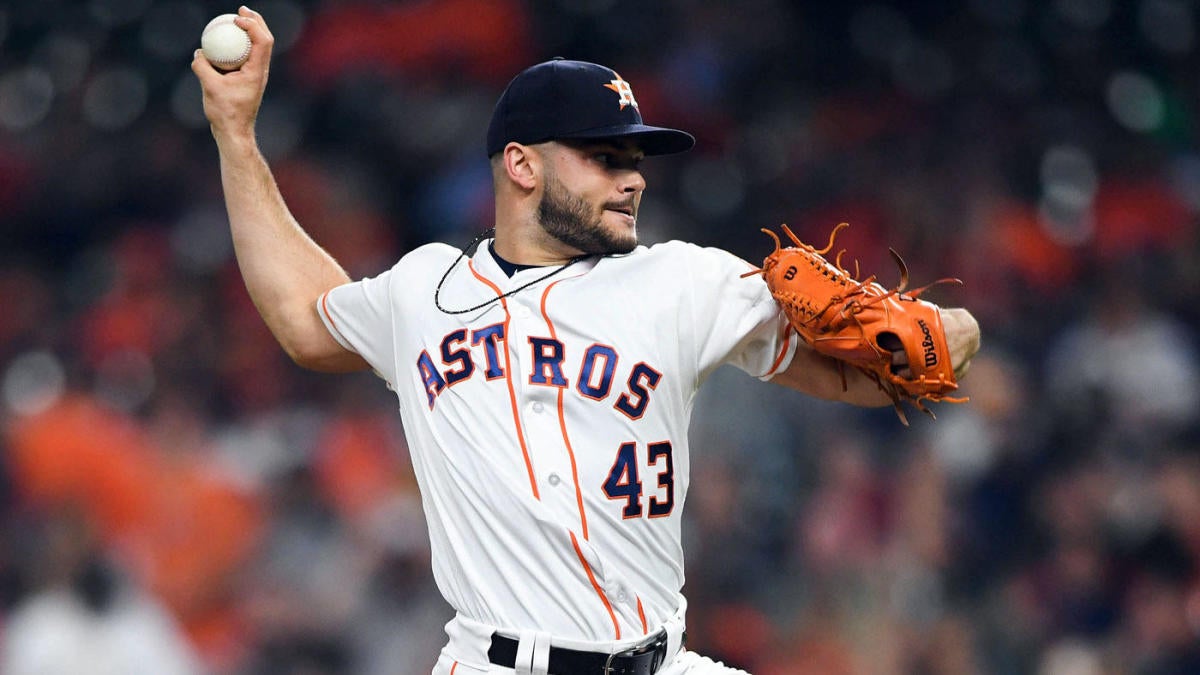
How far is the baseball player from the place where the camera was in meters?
2.52

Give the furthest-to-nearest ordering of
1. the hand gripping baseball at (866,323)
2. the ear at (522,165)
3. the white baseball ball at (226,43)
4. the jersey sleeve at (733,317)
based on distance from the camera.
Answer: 1. the white baseball ball at (226,43)
2. the ear at (522,165)
3. the jersey sleeve at (733,317)
4. the hand gripping baseball at (866,323)

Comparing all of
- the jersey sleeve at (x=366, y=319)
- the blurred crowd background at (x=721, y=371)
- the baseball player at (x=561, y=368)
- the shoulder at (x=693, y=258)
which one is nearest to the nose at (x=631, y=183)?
the baseball player at (x=561, y=368)

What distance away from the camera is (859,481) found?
5484 millimetres

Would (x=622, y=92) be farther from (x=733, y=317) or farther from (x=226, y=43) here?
(x=226, y=43)

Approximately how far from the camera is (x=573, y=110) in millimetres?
2678

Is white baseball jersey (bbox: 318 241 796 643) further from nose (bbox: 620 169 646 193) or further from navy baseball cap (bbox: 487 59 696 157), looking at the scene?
navy baseball cap (bbox: 487 59 696 157)

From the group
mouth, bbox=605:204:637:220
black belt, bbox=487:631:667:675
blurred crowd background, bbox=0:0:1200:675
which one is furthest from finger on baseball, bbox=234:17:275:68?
blurred crowd background, bbox=0:0:1200:675

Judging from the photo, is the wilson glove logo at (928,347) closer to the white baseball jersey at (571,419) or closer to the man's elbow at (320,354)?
the white baseball jersey at (571,419)

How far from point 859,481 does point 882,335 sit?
307 cm

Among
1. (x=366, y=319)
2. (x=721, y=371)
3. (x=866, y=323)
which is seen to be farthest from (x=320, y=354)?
(x=721, y=371)

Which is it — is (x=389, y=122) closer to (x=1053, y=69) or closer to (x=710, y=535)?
(x=710, y=535)

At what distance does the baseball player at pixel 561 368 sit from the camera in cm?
252

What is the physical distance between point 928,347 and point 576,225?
735 millimetres

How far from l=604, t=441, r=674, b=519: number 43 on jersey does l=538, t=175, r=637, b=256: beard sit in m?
0.42
